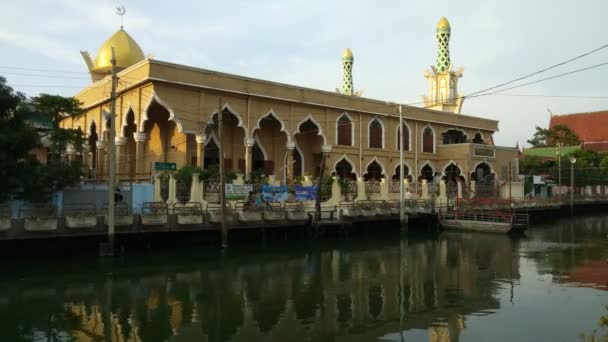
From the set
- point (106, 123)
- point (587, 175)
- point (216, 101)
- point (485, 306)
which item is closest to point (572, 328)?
point (485, 306)

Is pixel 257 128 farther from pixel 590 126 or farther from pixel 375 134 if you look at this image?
pixel 590 126

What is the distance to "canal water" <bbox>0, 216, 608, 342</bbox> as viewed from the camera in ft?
29.1

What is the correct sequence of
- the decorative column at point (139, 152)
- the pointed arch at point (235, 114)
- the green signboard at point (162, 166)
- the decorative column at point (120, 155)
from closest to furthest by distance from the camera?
the green signboard at point (162, 166)
the decorative column at point (139, 152)
the pointed arch at point (235, 114)
the decorative column at point (120, 155)

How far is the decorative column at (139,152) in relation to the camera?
23328mm

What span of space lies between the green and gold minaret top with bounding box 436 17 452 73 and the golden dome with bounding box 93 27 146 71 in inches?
923

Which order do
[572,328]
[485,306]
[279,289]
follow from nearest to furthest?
1. [572,328]
2. [485,306]
3. [279,289]

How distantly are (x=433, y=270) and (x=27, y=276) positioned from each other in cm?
1125

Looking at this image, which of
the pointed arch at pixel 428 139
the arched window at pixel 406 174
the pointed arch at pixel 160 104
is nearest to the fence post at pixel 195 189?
the pointed arch at pixel 160 104

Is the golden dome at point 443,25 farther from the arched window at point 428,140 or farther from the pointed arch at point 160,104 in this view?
the pointed arch at point 160,104

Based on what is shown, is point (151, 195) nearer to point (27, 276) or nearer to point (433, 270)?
point (27, 276)

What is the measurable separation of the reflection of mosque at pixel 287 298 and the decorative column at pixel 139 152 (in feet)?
31.7

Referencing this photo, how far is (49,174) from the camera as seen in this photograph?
1579 centimetres

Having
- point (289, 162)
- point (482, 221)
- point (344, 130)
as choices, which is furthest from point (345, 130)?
point (482, 221)

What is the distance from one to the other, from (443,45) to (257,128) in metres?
21.9
